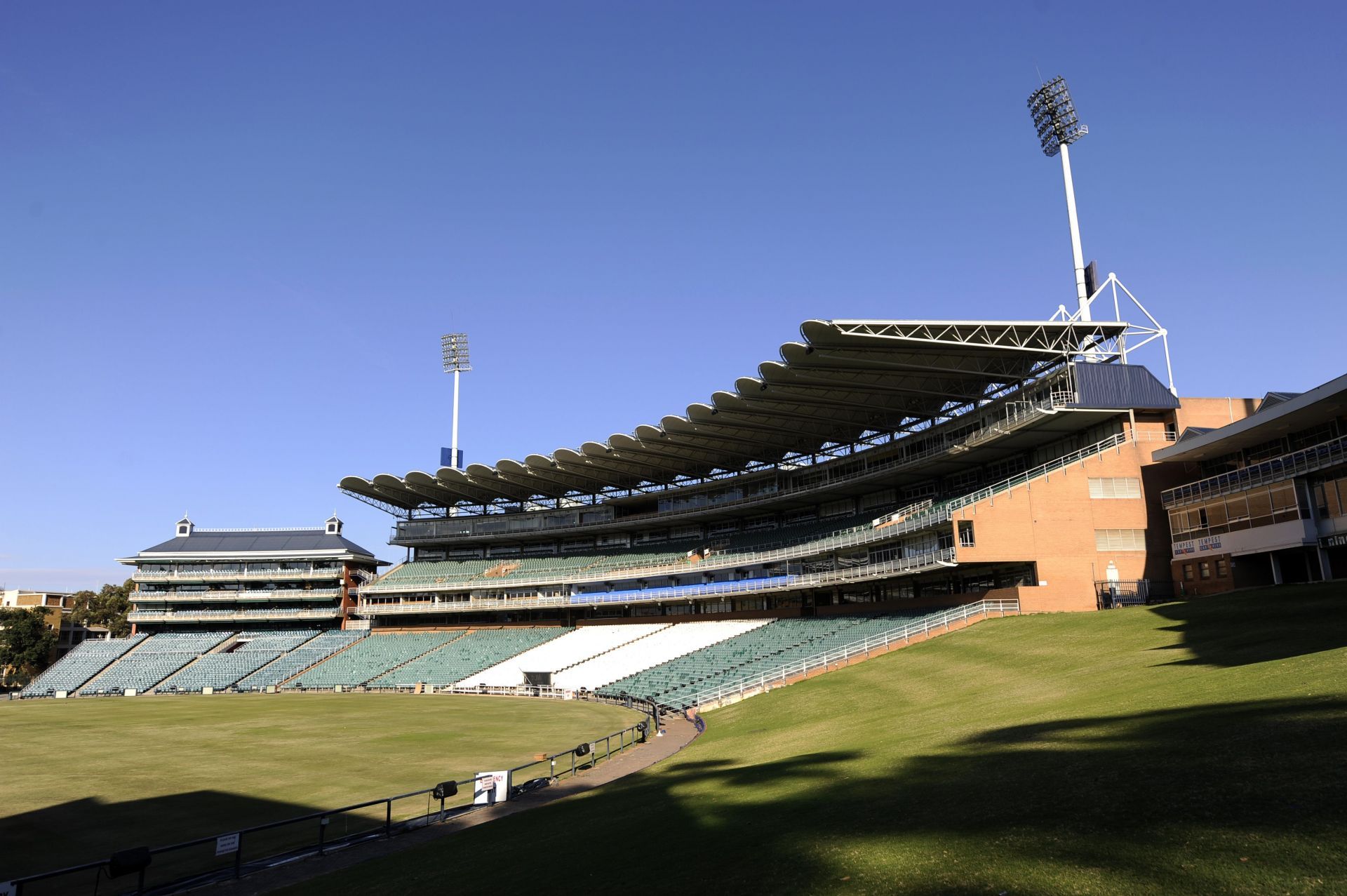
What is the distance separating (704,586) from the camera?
67.1 meters

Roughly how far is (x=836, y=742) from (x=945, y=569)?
109ft

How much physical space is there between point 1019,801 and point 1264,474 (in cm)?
3418

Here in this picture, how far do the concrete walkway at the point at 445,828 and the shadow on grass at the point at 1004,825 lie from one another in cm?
93

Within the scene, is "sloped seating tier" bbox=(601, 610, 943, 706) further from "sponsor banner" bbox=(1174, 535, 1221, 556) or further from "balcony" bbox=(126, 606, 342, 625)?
"balcony" bbox=(126, 606, 342, 625)

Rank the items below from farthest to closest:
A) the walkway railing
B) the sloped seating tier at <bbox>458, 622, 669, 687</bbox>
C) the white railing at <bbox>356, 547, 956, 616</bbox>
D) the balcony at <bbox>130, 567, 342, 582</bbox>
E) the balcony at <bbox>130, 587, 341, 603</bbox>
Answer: the balcony at <bbox>130, 567, 342, 582</bbox>
the balcony at <bbox>130, 587, 341, 603</bbox>
the sloped seating tier at <bbox>458, 622, 669, 687</bbox>
the white railing at <bbox>356, 547, 956, 616</bbox>
the walkway railing

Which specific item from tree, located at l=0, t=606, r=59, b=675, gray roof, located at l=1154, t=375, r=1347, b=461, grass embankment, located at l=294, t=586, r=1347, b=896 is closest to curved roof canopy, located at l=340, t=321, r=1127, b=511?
gray roof, located at l=1154, t=375, r=1347, b=461

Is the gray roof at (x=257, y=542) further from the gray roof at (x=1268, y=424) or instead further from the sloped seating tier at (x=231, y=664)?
the gray roof at (x=1268, y=424)

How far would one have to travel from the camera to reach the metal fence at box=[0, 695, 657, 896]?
14.8m

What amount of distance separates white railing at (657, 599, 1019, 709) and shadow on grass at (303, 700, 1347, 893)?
22.7 m

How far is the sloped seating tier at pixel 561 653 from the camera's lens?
63.8 m

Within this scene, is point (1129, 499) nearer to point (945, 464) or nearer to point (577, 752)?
point (945, 464)

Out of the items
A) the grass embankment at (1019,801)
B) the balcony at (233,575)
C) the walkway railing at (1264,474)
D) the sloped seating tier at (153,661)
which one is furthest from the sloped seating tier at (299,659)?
the walkway railing at (1264,474)

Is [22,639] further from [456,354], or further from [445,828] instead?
[445,828]

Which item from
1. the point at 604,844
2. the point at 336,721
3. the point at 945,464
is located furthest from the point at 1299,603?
the point at 336,721
